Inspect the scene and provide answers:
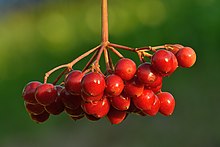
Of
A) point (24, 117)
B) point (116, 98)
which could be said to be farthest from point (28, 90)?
point (24, 117)

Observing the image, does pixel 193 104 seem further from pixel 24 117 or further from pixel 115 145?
pixel 24 117

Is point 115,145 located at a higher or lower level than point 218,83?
lower

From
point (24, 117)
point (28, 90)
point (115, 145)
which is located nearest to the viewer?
point (28, 90)

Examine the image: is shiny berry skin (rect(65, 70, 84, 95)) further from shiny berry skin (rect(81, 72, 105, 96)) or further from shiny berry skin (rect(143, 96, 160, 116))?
shiny berry skin (rect(143, 96, 160, 116))

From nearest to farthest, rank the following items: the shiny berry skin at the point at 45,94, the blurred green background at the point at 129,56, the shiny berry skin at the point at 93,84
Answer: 1. the shiny berry skin at the point at 93,84
2. the shiny berry skin at the point at 45,94
3. the blurred green background at the point at 129,56

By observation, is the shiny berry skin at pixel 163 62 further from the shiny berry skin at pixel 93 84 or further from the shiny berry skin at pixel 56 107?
the shiny berry skin at pixel 56 107

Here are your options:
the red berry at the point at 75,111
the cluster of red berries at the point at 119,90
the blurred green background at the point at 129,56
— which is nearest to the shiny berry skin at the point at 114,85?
the cluster of red berries at the point at 119,90

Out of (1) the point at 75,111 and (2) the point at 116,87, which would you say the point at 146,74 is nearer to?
(2) the point at 116,87
